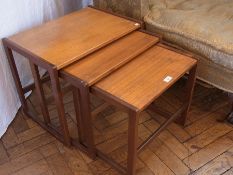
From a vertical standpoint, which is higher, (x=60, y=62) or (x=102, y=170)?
(x=60, y=62)

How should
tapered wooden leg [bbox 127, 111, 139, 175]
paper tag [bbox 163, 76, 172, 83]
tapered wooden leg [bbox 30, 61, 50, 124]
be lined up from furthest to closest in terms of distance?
tapered wooden leg [bbox 30, 61, 50, 124] < paper tag [bbox 163, 76, 172, 83] < tapered wooden leg [bbox 127, 111, 139, 175]

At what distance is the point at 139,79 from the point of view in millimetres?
976

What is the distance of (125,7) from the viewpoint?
54.2 inches

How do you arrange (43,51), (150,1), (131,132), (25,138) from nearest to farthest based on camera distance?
1. (131,132)
2. (43,51)
3. (25,138)
4. (150,1)

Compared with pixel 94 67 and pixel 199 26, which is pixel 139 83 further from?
pixel 199 26

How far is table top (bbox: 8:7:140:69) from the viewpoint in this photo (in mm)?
1048

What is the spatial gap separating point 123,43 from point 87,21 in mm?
231

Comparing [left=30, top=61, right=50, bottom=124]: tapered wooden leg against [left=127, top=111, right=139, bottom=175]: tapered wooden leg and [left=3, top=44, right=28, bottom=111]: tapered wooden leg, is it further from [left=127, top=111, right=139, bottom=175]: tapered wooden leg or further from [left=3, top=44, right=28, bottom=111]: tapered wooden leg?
[left=127, top=111, right=139, bottom=175]: tapered wooden leg

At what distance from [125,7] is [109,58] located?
1.40 ft

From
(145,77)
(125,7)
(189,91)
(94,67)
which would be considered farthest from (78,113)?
(125,7)

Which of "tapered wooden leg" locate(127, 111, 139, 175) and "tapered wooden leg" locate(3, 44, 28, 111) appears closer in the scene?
"tapered wooden leg" locate(127, 111, 139, 175)

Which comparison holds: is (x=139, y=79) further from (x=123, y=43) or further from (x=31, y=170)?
(x=31, y=170)

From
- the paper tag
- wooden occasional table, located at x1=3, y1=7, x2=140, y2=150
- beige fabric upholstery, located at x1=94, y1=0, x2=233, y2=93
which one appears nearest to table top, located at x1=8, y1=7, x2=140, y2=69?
wooden occasional table, located at x1=3, y1=7, x2=140, y2=150

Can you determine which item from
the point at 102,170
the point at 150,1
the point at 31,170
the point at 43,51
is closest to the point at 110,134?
the point at 102,170
